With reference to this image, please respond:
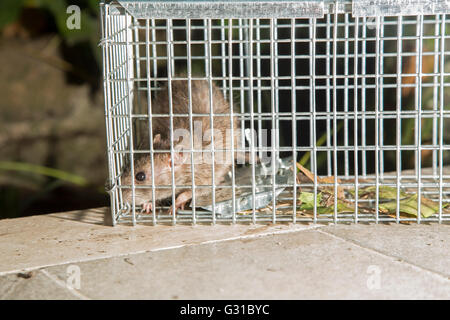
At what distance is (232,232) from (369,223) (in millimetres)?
643

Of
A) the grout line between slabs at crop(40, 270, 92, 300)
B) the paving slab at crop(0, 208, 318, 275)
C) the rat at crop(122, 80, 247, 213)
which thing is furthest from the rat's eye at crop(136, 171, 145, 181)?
the grout line between slabs at crop(40, 270, 92, 300)

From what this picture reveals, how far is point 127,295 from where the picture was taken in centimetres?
187

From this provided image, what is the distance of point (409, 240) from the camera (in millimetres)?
2443

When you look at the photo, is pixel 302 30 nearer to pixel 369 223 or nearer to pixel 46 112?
pixel 369 223

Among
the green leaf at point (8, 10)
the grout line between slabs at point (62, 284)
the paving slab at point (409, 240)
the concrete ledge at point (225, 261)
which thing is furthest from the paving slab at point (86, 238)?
the green leaf at point (8, 10)

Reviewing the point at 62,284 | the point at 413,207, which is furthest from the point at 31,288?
the point at 413,207

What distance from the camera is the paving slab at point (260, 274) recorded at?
187 cm

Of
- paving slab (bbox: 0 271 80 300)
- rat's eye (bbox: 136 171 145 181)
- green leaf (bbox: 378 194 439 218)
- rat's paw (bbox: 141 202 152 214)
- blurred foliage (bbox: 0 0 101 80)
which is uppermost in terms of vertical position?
blurred foliage (bbox: 0 0 101 80)

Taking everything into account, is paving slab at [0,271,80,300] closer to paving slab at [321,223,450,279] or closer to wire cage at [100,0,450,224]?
wire cage at [100,0,450,224]

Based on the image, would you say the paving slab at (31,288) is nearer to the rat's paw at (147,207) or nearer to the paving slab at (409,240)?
the rat's paw at (147,207)

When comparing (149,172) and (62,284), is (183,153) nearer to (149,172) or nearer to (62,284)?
(149,172)

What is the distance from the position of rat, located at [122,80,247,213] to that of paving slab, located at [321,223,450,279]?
33.3 inches

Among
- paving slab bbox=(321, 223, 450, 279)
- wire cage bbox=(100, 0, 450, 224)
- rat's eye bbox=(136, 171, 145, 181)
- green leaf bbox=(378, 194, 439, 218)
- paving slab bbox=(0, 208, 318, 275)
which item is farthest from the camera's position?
rat's eye bbox=(136, 171, 145, 181)

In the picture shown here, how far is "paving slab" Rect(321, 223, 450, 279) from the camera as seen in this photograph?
2186 millimetres
